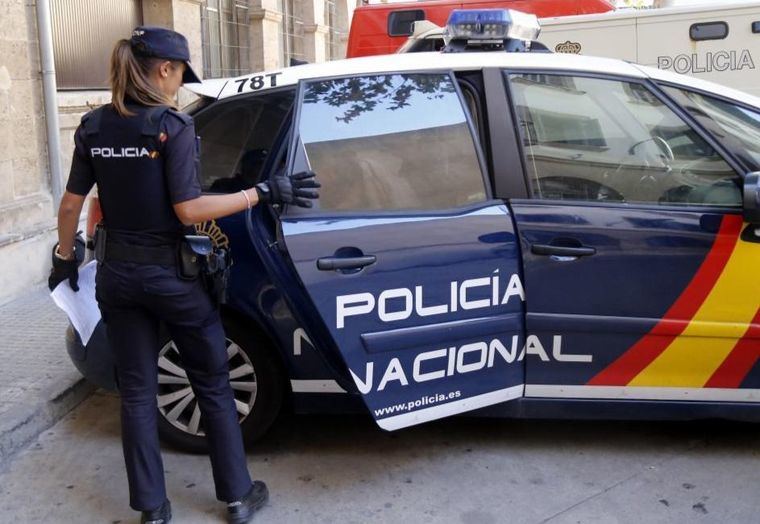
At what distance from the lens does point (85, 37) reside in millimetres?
8148

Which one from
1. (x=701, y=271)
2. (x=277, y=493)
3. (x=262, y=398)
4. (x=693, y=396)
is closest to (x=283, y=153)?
(x=262, y=398)

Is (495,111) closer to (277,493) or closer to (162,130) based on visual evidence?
(162,130)

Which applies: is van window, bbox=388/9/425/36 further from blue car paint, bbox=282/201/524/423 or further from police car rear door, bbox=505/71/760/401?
blue car paint, bbox=282/201/524/423

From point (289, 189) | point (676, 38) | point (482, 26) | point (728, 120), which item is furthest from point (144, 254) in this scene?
point (676, 38)

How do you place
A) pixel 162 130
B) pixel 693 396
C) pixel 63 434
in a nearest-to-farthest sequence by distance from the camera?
1. pixel 162 130
2. pixel 693 396
3. pixel 63 434

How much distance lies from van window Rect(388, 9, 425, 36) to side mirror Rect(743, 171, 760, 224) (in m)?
6.76

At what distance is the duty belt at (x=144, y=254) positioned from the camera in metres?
2.92

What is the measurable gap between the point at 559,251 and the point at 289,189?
109 cm

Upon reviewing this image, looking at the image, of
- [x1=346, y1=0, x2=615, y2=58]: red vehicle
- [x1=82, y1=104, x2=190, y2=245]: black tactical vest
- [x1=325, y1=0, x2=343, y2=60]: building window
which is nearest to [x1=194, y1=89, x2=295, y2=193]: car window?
[x1=82, y1=104, x2=190, y2=245]: black tactical vest

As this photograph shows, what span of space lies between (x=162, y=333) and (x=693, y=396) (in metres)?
2.21

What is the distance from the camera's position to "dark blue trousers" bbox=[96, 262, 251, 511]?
116 inches

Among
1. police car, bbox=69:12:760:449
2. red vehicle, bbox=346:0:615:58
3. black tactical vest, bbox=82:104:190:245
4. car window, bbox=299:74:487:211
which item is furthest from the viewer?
red vehicle, bbox=346:0:615:58

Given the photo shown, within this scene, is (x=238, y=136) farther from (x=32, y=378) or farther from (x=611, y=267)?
Result: (x=32, y=378)

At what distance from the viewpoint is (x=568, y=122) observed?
3609mm
